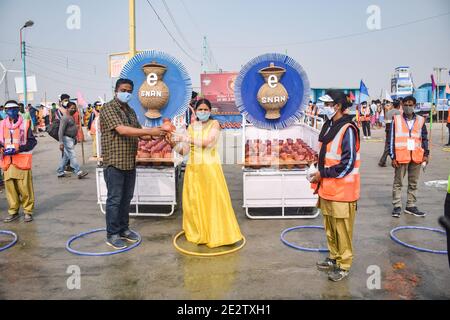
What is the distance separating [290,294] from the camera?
381 cm

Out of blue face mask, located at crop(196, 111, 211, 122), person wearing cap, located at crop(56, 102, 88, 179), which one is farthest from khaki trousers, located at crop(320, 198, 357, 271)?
person wearing cap, located at crop(56, 102, 88, 179)

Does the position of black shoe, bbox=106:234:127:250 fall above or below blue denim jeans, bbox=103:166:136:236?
below

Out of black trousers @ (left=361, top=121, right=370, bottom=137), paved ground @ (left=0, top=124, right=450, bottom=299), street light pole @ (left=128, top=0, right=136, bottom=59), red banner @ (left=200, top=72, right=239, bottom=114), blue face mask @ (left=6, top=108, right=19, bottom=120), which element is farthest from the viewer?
red banner @ (left=200, top=72, right=239, bottom=114)

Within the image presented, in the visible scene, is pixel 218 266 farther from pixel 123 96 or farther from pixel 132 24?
pixel 132 24

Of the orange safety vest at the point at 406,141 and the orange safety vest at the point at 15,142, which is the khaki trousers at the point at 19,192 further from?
the orange safety vest at the point at 406,141

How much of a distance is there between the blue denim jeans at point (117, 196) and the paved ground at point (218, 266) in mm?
392

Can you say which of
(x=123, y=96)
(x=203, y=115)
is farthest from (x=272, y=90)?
(x=123, y=96)

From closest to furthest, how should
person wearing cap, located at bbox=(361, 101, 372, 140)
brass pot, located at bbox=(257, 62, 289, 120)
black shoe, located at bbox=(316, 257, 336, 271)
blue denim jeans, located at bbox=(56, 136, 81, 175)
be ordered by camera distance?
1. black shoe, located at bbox=(316, 257, 336, 271)
2. brass pot, located at bbox=(257, 62, 289, 120)
3. blue denim jeans, located at bbox=(56, 136, 81, 175)
4. person wearing cap, located at bbox=(361, 101, 372, 140)

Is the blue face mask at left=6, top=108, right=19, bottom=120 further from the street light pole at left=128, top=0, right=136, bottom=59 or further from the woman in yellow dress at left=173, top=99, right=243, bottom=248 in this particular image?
the street light pole at left=128, top=0, right=136, bottom=59

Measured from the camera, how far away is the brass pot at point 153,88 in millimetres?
6832

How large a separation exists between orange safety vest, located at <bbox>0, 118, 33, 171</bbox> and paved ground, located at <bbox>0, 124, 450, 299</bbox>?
3.47 feet

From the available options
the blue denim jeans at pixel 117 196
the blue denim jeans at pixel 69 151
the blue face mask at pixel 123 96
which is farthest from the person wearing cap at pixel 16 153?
the blue denim jeans at pixel 69 151

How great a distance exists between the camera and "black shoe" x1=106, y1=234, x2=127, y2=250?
5.25m
